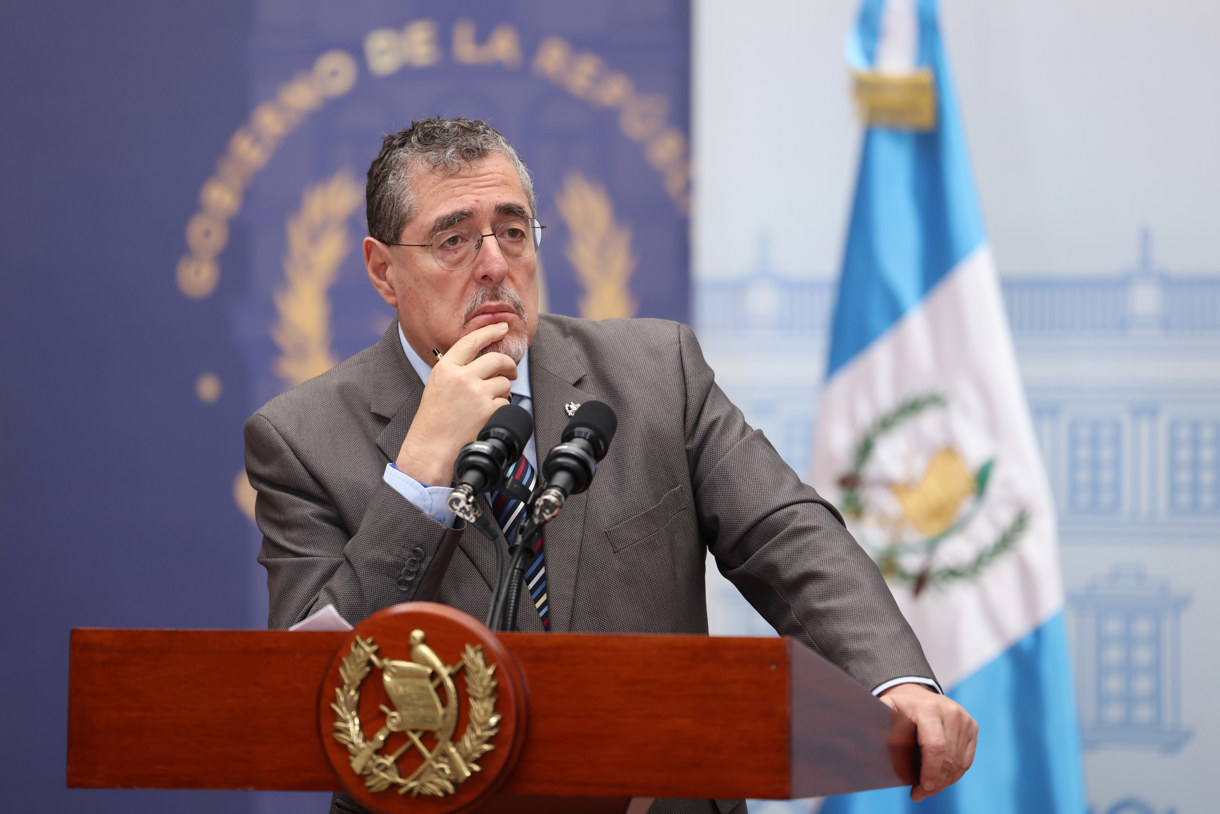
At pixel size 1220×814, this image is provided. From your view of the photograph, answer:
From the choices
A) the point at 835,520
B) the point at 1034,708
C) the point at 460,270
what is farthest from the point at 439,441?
the point at 1034,708

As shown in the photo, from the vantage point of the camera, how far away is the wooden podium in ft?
3.62

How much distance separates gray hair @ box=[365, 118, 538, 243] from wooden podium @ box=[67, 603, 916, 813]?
0.90 meters

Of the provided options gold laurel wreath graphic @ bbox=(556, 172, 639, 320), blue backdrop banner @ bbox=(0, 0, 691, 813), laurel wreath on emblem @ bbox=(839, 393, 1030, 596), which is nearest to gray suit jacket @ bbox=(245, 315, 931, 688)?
laurel wreath on emblem @ bbox=(839, 393, 1030, 596)

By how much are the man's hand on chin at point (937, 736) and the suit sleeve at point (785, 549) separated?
73 mm

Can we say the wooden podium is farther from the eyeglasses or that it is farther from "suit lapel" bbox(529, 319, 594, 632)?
the eyeglasses

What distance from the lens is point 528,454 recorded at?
1945 millimetres

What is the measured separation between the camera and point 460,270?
1880 mm

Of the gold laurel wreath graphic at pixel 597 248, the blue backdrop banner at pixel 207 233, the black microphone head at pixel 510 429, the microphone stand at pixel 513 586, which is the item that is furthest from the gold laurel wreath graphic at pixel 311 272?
the microphone stand at pixel 513 586

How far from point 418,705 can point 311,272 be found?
2441 mm

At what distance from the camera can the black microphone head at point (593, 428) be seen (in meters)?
1.38

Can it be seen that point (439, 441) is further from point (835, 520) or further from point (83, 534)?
point (83, 534)

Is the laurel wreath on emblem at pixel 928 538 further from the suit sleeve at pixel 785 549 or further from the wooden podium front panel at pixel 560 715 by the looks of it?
the wooden podium front panel at pixel 560 715

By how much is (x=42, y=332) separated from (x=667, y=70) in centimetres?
196

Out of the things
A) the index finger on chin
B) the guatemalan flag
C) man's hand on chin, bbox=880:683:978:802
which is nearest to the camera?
man's hand on chin, bbox=880:683:978:802
